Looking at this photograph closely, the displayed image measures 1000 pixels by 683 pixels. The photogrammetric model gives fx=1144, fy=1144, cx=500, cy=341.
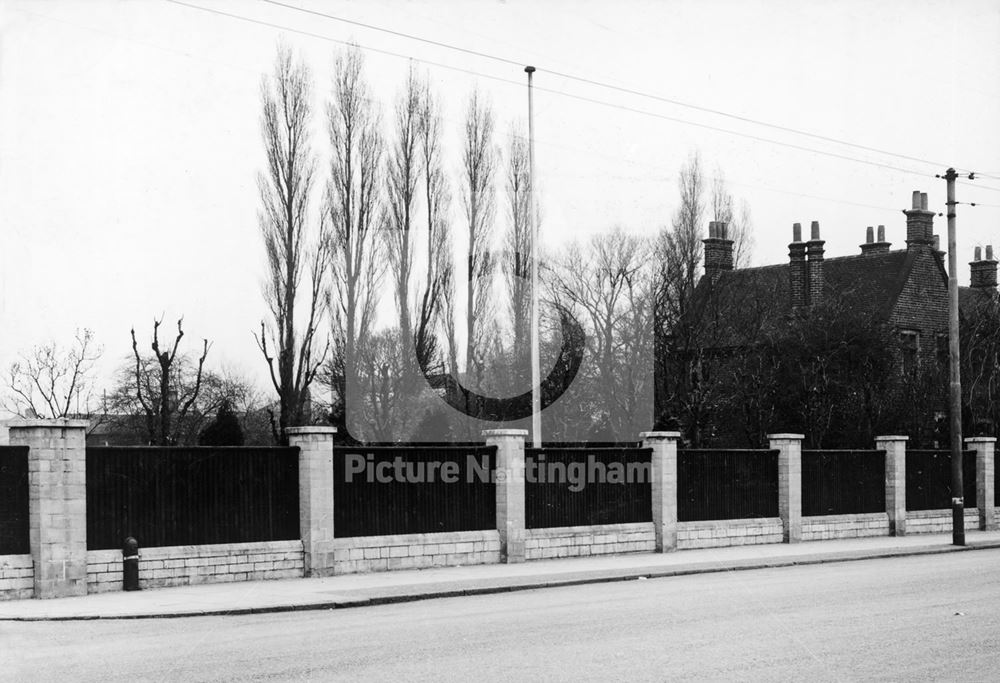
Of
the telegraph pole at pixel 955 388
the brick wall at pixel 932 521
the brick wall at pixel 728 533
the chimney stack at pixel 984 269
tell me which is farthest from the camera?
the chimney stack at pixel 984 269

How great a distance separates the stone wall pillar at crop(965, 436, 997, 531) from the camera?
33906mm

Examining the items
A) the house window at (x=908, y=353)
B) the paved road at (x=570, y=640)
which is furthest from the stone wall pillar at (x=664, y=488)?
the house window at (x=908, y=353)

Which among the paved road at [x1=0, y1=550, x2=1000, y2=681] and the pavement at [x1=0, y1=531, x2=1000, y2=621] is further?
the pavement at [x1=0, y1=531, x2=1000, y2=621]

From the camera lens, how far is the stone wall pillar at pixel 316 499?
64.6 ft

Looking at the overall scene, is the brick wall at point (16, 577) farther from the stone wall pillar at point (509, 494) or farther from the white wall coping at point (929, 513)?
the white wall coping at point (929, 513)

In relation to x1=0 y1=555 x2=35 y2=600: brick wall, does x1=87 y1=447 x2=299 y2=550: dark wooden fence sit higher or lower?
higher

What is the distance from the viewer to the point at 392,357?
1411 inches

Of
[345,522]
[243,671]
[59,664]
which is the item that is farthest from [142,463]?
[243,671]

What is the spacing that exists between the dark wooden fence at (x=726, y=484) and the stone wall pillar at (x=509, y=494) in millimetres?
4828

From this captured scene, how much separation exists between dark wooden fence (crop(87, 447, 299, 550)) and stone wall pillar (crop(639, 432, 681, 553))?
29.0 ft

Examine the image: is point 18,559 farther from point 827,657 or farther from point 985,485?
point 985,485

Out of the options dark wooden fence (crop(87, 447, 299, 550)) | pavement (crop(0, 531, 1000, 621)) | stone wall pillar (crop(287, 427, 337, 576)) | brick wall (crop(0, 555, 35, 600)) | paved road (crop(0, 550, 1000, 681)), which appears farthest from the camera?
stone wall pillar (crop(287, 427, 337, 576))

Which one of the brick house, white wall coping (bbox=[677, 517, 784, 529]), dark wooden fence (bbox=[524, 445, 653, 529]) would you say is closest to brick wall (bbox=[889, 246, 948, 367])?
the brick house

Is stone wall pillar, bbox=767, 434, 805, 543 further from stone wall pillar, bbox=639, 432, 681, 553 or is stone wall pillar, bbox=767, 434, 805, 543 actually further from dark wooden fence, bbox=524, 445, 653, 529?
dark wooden fence, bbox=524, 445, 653, 529
